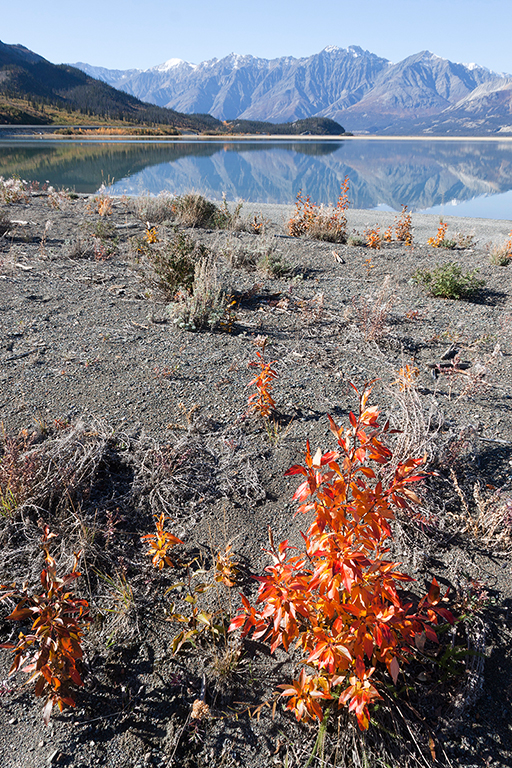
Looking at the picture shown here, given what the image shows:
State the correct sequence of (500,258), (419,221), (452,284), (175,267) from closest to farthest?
(175,267) < (452,284) < (500,258) < (419,221)

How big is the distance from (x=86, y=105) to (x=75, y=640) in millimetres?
114021

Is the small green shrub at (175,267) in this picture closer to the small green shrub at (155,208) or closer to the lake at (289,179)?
the small green shrub at (155,208)

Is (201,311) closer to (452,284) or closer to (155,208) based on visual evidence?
(452,284)

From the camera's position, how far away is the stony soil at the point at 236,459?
166 centimetres

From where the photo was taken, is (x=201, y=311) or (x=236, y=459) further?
(x=201, y=311)

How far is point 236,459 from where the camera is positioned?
9.62 feet

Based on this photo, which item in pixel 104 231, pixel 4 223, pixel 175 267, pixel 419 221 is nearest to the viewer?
pixel 175 267

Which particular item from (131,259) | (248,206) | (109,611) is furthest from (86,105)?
(109,611)

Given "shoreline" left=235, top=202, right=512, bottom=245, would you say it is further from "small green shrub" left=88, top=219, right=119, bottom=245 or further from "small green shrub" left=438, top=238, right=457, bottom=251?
"small green shrub" left=88, top=219, right=119, bottom=245

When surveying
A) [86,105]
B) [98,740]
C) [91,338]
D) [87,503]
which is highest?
[86,105]

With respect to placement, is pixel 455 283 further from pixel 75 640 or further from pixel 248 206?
pixel 248 206

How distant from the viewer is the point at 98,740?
1.65m

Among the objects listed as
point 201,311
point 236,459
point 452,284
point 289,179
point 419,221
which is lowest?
point 236,459

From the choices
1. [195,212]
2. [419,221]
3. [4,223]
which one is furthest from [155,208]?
[419,221]
